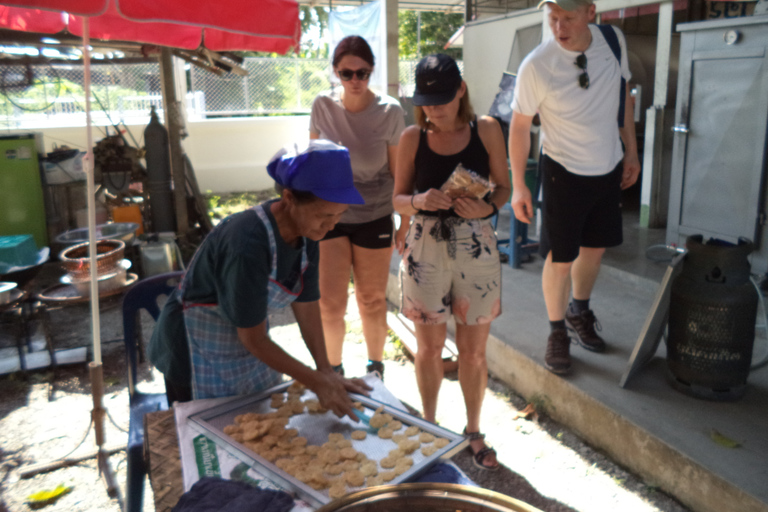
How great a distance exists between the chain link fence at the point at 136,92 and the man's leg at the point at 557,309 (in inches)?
322

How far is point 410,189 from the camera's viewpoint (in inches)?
116

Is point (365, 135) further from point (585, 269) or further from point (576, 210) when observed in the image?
point (585, 269)

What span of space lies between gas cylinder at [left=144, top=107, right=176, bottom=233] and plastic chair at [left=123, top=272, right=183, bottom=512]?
5335mm

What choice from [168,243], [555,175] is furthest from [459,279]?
[168,243]

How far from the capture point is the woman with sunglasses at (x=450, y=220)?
2713mm

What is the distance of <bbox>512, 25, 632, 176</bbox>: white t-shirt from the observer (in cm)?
322

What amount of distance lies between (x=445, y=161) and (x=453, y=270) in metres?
0.51

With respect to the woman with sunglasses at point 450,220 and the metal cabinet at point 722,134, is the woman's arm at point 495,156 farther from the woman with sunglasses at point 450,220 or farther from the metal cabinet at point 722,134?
the metal cabinet at point 722,134

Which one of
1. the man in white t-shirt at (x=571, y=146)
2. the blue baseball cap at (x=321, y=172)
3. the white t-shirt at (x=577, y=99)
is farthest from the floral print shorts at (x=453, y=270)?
the blue baseball cap at (x=321, y=172)

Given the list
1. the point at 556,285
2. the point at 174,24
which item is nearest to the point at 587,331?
the point at 556,285

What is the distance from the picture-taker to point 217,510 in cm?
133

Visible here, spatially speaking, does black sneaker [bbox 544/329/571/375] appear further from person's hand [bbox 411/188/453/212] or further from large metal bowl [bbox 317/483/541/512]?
large metal bowl [bbox 317/483/541/512]

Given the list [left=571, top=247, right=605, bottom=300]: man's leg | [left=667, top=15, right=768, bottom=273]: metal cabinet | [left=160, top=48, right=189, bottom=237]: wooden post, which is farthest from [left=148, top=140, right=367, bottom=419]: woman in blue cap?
[left=160, top=48, right=189, bottom=237]: wooden post

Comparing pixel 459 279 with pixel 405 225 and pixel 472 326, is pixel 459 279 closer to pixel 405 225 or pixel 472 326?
pixel 472 326
